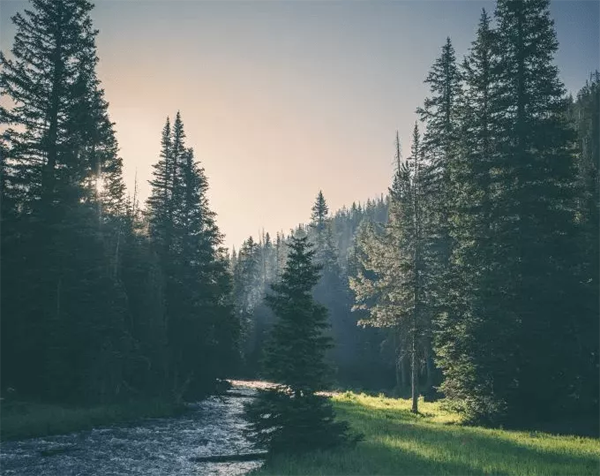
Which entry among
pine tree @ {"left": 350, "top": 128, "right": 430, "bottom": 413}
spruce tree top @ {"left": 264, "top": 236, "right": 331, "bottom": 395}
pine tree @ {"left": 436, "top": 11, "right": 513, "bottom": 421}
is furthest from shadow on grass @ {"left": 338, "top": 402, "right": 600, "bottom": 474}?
pine tree @ {"left": 350, "top": 128, "right": 430, "bottom": 413}

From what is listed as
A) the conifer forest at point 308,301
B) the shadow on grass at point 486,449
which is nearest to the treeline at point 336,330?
the conifer forest at point 308,301

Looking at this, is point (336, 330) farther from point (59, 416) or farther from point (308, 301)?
point (308, 301)

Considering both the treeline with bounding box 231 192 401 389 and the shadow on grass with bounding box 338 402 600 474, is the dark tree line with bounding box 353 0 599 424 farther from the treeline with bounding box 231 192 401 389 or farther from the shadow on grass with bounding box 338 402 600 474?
the treeline with bounding box 231 192 401 389

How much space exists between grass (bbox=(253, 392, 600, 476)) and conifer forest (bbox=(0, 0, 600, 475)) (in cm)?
11

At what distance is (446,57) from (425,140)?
680 cm

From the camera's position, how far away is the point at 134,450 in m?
17.2

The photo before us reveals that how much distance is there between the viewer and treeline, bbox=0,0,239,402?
2467 cm

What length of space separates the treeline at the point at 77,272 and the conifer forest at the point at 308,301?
0.12 meters

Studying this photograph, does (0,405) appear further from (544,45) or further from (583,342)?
(544,45)

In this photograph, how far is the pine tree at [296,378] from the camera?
1447 cm

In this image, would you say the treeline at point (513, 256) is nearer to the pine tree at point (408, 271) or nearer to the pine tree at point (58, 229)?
the pine tree at point (408, 271)

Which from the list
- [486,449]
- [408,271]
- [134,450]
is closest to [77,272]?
[134,450]

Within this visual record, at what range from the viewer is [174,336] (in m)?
32.8

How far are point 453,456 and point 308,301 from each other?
6424mm
